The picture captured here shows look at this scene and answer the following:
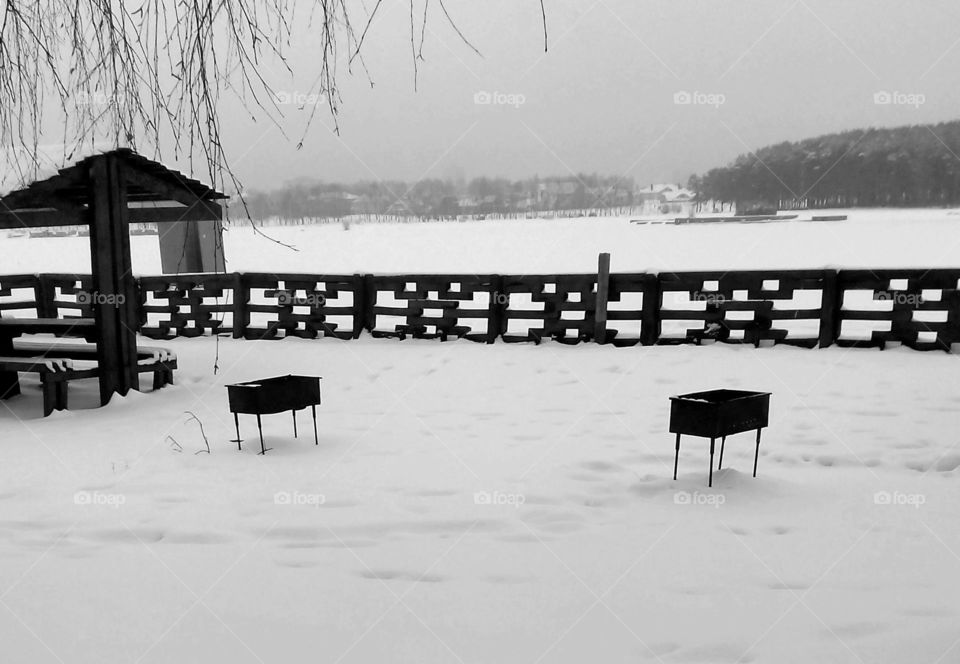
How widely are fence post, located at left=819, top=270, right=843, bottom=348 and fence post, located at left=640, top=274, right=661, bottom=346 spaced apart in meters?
2.06

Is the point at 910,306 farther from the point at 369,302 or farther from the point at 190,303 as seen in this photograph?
the point at 190,303

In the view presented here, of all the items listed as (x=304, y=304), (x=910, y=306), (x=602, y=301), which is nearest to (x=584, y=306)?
(x=602, y=301)

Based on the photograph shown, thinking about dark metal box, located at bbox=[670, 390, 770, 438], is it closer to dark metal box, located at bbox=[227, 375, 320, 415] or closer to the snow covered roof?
dark metal box, located at bbox=[227, 375, 320, 415]

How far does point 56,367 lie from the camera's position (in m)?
7.07

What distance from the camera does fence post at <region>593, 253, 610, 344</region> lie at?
9.78 metres

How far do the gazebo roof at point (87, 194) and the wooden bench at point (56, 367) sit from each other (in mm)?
1433

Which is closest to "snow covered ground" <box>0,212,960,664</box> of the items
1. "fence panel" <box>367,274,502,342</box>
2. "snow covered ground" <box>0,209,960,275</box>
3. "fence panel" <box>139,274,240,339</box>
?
"fence panel" <box>367,274,502,342</box>

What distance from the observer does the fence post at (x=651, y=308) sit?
959 centimetres

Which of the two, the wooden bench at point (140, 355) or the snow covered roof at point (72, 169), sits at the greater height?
the snow covered roof at point (72, 169)

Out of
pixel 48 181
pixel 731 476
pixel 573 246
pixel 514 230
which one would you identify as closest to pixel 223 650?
pixel 731 476

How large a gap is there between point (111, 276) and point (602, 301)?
20.1 feet

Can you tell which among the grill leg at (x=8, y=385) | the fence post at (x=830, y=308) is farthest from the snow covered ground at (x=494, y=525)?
the fence post at (x=830, y=308)

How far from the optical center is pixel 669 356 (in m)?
8.97

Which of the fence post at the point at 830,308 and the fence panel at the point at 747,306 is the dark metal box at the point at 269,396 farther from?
the fence post at the point at 830,308
